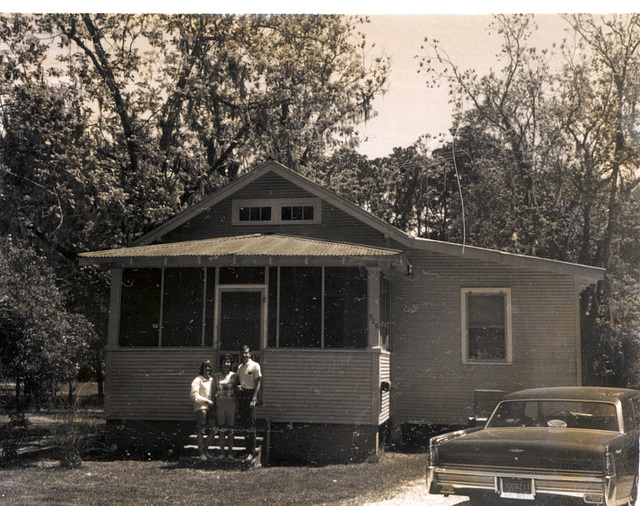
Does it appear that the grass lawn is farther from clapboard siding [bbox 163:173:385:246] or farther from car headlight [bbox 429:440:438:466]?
clapboard siding [bbox 163:173:385:246]

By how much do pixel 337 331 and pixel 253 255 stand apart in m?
1.76

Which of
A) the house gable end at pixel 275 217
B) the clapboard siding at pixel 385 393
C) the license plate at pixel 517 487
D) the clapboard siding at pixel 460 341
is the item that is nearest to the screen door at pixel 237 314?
the clapboard siding at pixel 385 393

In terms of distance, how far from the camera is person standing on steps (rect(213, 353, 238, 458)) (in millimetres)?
10096

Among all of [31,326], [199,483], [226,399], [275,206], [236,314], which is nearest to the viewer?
[199,483]

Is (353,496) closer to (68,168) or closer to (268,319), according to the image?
(268,319)

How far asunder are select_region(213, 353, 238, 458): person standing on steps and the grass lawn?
0.74 m

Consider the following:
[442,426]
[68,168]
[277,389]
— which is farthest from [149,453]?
[68,168]

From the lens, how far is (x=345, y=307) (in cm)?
1085

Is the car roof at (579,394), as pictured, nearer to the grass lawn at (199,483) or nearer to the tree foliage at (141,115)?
the grass lawn at (199,483)

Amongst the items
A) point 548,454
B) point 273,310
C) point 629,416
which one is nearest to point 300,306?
point 273,310

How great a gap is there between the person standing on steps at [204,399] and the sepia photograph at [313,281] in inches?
1.3

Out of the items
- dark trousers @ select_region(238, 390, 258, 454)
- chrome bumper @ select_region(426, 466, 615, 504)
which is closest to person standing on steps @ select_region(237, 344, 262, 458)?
dark trousers @ select_region(238, 390, 258, 454)

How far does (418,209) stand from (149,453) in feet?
20.1

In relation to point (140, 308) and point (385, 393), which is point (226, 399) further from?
A: point (385, 393)
